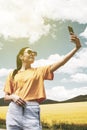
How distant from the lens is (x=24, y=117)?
3.74m

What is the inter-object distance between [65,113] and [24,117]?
79.0 inches

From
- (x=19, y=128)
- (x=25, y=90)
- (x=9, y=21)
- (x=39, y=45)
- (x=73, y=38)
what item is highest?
(x=9, y=21)

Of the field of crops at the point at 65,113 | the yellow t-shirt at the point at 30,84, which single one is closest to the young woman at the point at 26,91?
the yellow t-shirt at the point at 30,84

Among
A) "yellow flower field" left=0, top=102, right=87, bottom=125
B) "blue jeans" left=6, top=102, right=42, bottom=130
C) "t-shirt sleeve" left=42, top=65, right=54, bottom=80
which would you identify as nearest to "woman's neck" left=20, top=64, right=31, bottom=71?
"t-shirt sleeve" left=42, top=65, right=54, bottom=80

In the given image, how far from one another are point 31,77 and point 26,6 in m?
2.44

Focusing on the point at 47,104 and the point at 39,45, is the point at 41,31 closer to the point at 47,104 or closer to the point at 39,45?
the point at 39,45

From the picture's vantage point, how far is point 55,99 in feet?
19.1

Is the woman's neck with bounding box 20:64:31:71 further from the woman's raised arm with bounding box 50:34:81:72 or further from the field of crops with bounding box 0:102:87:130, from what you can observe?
the field of crops with bounding box 0:102:87:130

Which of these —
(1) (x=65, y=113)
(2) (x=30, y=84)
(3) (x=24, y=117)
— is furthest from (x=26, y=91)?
(1) (x=65, y=113)

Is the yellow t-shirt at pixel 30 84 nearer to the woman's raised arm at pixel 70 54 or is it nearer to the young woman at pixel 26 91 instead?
the young woman at pixel 26 91

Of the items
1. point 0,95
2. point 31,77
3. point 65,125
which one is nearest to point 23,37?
point 0,95

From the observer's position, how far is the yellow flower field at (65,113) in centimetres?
552

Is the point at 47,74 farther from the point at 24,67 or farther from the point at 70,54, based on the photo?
the point at 70,54

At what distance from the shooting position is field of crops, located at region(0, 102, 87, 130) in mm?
5516
